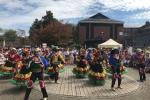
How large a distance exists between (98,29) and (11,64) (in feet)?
157

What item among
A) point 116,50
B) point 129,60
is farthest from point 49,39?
point 116,50

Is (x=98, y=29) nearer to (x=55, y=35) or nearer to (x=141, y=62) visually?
(x=55, y=35)

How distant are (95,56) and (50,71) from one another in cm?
275

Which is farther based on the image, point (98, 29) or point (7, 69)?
point (98, 29)

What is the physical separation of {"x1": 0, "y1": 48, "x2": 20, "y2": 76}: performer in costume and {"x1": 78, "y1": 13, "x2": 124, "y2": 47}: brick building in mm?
45126

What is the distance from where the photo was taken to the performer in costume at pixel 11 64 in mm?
9445

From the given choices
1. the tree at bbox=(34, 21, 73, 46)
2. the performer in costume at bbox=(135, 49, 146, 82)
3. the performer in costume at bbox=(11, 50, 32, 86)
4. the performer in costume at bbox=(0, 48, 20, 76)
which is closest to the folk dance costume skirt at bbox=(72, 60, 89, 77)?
the performer in costume at bbox=(135, 49, 146, 82)

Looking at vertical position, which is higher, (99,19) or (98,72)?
(99,19)

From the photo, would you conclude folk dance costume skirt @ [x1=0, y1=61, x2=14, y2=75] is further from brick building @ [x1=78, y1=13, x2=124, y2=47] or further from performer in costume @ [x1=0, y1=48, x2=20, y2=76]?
brick building @ [x1=78, y1=13, x2=124, y2=47]

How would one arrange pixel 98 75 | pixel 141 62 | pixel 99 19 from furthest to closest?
pixel 99 19, pixel 141 62, pixel 98 75

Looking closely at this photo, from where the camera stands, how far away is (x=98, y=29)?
56000 mm

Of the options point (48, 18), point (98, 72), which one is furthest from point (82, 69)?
point (48, 18)

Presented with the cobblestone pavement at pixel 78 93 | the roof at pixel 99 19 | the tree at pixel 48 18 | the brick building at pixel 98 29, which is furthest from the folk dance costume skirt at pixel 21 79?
the roof at pixel 99 19

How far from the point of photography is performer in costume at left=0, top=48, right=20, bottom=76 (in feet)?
31.0
